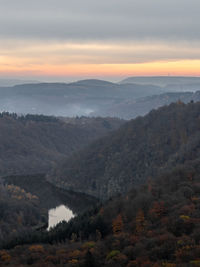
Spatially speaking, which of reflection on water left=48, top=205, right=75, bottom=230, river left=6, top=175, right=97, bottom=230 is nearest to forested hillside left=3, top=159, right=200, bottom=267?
reflection on water left=48, top=205, right=75, bottom=230

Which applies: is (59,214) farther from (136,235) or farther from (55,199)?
(136,235)

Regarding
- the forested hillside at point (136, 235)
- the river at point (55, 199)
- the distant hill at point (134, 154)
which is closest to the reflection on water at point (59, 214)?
the river at point (55, 199)

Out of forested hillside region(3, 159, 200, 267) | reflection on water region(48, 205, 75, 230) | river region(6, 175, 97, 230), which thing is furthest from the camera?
river region(6, 175, 97, 230)

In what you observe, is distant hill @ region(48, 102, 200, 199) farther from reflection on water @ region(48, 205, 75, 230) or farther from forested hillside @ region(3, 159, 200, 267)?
forested hillside @ region(3, 159, 200, 267)

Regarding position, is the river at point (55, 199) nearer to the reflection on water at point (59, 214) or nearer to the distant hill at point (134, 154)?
the reflection on water at point (59, 214)

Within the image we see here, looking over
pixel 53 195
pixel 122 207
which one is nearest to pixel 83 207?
pixel 53 195

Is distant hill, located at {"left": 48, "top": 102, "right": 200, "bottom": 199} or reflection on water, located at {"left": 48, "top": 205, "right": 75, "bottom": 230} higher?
distant hill, located at {"left": 48, "top": 102, "right": 200, "bottom": 199}
